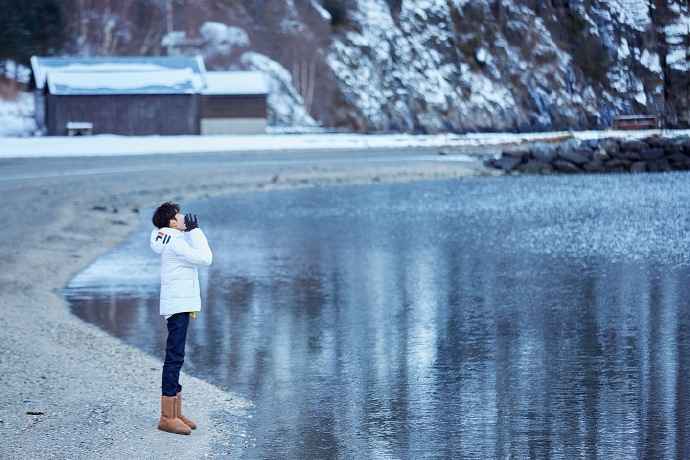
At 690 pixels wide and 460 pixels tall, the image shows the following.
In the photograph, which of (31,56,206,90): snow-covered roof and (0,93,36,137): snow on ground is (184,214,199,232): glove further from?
(0,93,36,137): snow on ground

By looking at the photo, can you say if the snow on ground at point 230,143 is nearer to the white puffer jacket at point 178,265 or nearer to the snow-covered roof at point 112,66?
the snow-covered roof at point 112,66

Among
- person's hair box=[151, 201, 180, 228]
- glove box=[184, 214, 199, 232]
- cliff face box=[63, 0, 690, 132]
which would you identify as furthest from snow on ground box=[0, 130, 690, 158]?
glove box=[184, 214, 199, 232]

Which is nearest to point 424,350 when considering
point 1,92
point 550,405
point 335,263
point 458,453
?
point 550,405

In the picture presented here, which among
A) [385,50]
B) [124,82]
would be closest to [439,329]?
[124,82]

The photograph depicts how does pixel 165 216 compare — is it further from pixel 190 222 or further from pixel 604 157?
pixel 604 157

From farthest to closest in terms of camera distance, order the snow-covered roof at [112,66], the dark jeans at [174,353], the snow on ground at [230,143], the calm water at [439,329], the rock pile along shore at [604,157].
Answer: the snow-covered roof at [112,66] < the snow on ground at [230,143] < the rock pile along shore at [604,157] < the calm water at [439,329] < the dark jeans at [174,353]

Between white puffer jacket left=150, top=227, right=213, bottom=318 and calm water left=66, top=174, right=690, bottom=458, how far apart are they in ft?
3.53

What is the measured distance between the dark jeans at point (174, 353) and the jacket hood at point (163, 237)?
1.61 feet

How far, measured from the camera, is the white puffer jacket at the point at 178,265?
921 centimetres

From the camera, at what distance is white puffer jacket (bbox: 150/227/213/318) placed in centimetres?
921

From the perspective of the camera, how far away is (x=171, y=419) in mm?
9328

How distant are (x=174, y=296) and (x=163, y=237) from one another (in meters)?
0.42

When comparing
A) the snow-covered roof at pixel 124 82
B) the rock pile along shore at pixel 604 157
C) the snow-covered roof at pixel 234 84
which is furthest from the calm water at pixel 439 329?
the snow-covered roof at pixel 234 84

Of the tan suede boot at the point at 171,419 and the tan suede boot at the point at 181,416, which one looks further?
the tan suede boot at the point at 181,416
